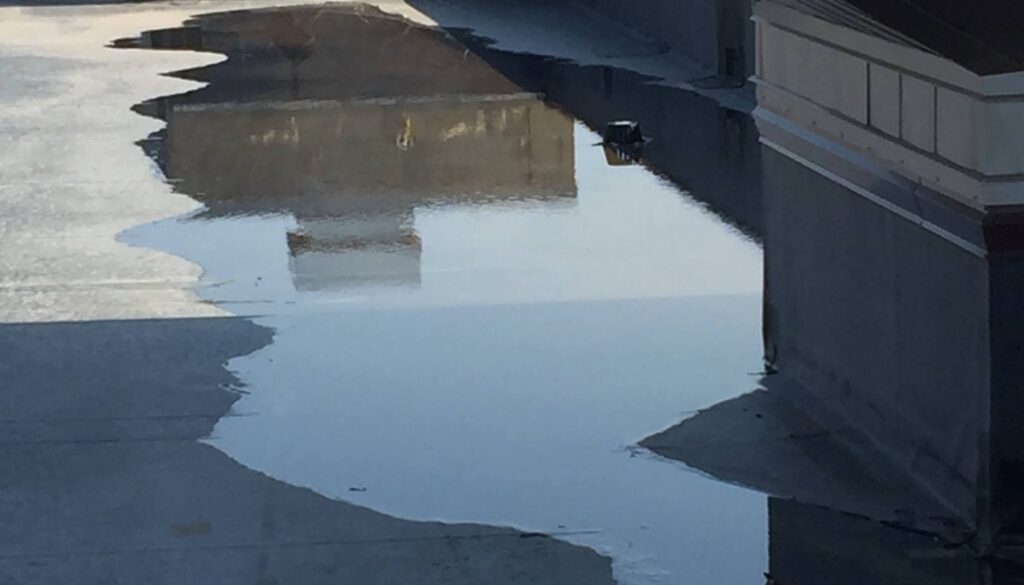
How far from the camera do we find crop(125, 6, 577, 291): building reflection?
13703 millimetres

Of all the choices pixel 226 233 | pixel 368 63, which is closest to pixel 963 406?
pixel 226 233

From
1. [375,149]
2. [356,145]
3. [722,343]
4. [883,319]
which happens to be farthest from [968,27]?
[356,145]

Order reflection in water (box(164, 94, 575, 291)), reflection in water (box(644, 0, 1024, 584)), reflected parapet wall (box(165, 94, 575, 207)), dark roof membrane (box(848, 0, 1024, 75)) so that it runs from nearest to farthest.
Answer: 1. dark roof membrane (box(848, 0, 1024, 75))
2. reflection in water (box(644, 0, 1024, 584))
3. reflection in water (box(164, 94, 575, 291))
4. reflected parapet wall (box(165, 94, 575, 207))

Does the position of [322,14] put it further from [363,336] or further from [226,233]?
[363,336]

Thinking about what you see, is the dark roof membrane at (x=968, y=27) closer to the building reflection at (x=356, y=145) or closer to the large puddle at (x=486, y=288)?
the large puddle at (x=486, y=288)

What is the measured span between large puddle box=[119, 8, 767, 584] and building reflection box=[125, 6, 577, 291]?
47 millimetres

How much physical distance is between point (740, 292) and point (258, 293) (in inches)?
118

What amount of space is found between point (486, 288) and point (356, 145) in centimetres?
568

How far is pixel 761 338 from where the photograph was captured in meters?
10.6

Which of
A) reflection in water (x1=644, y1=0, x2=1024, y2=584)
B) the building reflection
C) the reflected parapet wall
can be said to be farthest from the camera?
the reflected parapet wall

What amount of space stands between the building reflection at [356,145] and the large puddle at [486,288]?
0.05 metres

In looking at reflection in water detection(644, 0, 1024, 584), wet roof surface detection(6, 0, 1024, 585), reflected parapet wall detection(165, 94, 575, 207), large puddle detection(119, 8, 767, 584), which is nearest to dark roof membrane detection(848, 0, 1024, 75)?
reflection in water detection(644, 0, 1024, 584)

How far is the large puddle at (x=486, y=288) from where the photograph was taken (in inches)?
322

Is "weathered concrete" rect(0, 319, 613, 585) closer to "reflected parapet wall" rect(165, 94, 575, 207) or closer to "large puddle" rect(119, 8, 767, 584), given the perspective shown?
"large puddle" rect(119, 8, 767, 584)
